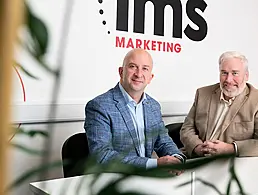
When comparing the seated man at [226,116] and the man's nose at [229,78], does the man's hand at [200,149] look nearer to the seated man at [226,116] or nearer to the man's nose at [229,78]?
the seated man at [226,116]

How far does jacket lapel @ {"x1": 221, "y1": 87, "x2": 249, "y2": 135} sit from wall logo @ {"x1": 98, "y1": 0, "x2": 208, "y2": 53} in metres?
1.07

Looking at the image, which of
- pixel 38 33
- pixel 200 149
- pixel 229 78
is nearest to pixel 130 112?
pixel 200 149

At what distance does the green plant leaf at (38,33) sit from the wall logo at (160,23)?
313cm

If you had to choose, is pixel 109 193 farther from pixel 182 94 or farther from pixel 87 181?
pixel 182 94

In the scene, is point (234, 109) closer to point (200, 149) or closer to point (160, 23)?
point (200, 149)

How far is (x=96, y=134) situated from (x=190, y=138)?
2.33ft

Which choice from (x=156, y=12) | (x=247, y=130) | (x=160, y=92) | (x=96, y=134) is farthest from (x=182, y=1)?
(x=96, y=134)

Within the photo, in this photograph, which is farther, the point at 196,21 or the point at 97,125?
the point at 196,21

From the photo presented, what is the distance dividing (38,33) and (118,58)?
10.6 feet

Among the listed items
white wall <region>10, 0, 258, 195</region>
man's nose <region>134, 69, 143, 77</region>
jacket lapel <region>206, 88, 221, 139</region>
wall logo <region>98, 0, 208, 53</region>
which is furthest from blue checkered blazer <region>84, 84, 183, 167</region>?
Answer: wall logo <region>98, 0, 208, 53</region>

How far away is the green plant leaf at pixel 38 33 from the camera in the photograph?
215 mm

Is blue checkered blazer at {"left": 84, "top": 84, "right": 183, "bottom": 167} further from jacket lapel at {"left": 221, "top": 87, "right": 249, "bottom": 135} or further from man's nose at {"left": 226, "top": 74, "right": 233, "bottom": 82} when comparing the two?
man's nose at {"left": 226, "top": 74, "right": 233, "bottom": 82}

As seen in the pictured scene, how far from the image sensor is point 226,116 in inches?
106

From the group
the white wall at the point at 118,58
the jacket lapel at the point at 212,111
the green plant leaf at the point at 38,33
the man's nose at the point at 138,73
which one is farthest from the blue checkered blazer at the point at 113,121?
the green plant leaf at the point at 38,33
